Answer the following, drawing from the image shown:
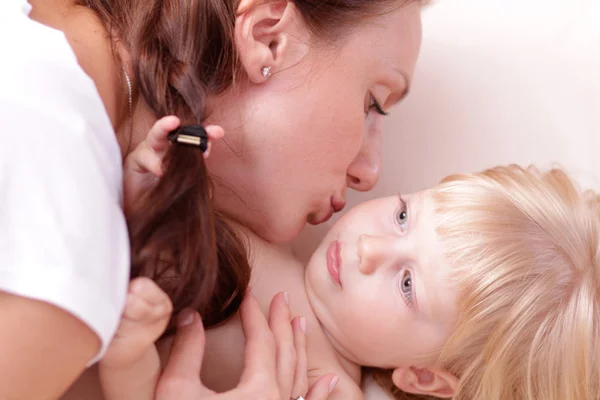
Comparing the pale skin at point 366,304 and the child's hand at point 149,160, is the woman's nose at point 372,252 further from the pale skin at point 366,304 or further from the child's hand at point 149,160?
the child's hand at point 149,160

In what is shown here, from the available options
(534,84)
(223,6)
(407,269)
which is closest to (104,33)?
(223,6)

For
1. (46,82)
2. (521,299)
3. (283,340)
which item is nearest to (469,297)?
(521,299)

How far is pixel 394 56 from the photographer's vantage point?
1157 mm

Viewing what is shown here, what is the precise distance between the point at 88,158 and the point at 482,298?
2.06 ft

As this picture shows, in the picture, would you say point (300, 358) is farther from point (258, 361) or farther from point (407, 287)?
point (407, 287)

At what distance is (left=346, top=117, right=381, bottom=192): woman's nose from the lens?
1.25 metres

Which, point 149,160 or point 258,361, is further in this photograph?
point 258,361

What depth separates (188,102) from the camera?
1001 millimetres

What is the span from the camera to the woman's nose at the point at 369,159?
1.25 metres

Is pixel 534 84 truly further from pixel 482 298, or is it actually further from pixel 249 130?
pixel 249 130

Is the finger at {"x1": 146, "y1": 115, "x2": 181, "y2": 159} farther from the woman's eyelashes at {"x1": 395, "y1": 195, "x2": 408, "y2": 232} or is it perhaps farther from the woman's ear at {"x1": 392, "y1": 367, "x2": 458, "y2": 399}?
the woman's ear at {"x1": 392, "y1": 367, "x2": 458, "y2": 399}

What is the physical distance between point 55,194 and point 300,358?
51 cm

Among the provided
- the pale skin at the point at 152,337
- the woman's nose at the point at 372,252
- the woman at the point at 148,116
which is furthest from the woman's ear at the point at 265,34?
the woman's nose at the point at 372,252

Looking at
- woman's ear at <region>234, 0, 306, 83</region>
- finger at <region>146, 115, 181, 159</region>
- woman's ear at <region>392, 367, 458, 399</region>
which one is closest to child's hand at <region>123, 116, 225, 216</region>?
finger at <region>146, 115, 181, 159</region>
